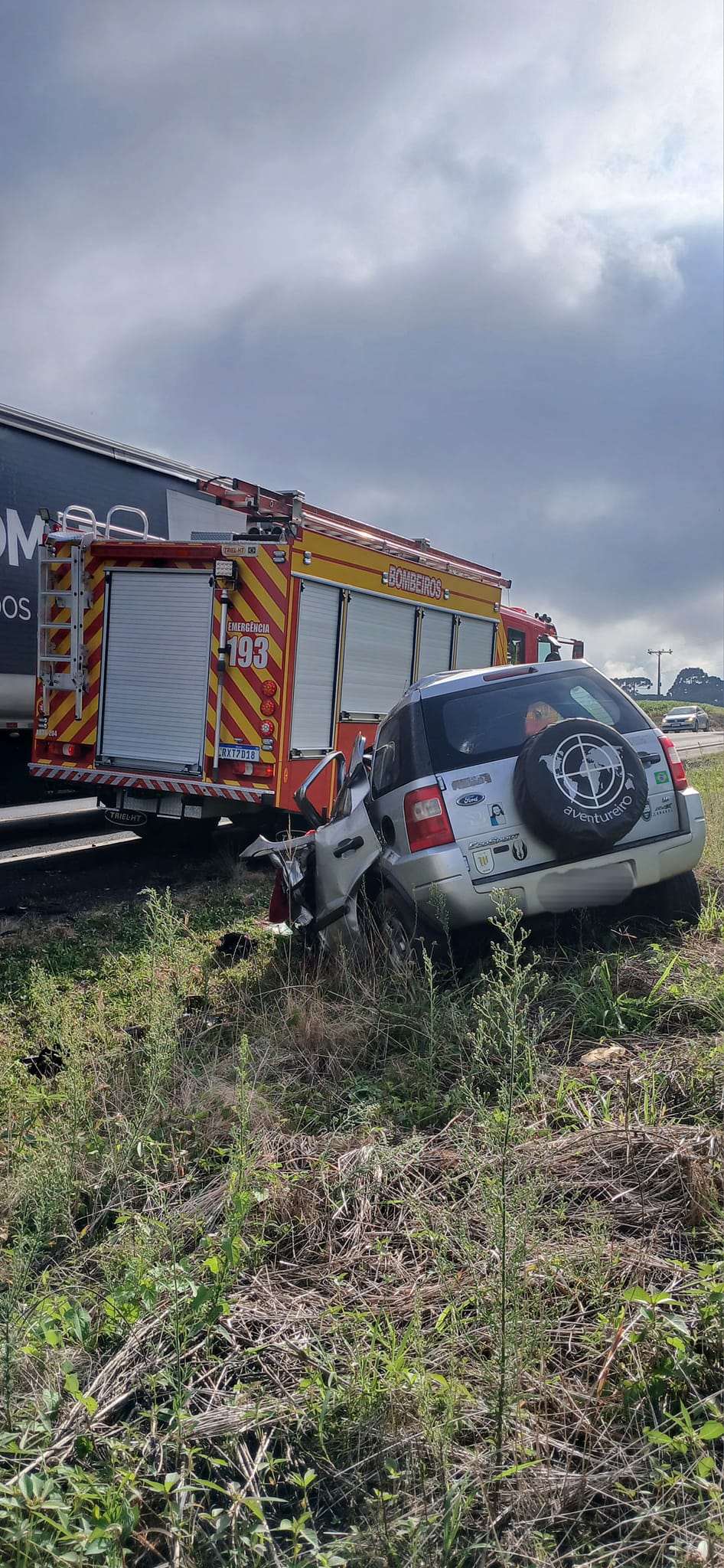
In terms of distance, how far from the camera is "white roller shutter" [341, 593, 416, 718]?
396 inches

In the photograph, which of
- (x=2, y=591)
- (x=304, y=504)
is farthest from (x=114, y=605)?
(x=304, y=504)

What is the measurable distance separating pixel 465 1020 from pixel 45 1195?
1.74 meters

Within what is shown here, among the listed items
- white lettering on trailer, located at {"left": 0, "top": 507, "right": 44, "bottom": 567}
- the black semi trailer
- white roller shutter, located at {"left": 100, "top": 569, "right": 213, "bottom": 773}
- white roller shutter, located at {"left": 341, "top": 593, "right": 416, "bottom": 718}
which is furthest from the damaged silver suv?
white lettering on trailer, located at {"left": 0, "top": 507, "right": 44, "bottom": 567}

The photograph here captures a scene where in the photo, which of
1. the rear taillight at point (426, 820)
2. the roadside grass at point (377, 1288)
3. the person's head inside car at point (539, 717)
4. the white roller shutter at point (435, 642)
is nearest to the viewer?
the roadside grass at point (377, 1288)

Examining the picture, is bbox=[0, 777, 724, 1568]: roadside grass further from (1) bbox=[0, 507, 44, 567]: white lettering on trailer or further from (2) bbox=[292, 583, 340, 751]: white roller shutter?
(1) bbox=[0, 507, 44, 567]: white lettering on trailer

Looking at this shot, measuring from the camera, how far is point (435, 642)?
11586 millimetres

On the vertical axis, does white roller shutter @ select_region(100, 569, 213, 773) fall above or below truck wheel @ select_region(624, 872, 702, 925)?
above

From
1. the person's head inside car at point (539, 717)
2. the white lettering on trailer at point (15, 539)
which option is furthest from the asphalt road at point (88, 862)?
the person's head inside car at point (539, 717)

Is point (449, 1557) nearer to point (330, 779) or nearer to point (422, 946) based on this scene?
point (422, 946)

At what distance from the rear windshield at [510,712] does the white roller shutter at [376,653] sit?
185 inches

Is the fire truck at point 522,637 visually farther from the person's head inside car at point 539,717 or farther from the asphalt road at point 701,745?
the asphalt road at point 701,745

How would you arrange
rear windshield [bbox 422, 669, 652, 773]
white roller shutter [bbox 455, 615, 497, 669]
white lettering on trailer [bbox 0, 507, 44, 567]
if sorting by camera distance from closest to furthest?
rear windshield [bbox 422, 669, 652, 773] < white lettering on trailer [bbox 0, 507, 44, 567] < white roller shutter [bbox 455, 615, 497, 669]

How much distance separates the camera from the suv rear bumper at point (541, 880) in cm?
466

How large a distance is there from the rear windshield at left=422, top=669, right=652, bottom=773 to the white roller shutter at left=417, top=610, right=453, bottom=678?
5819 millimetres
